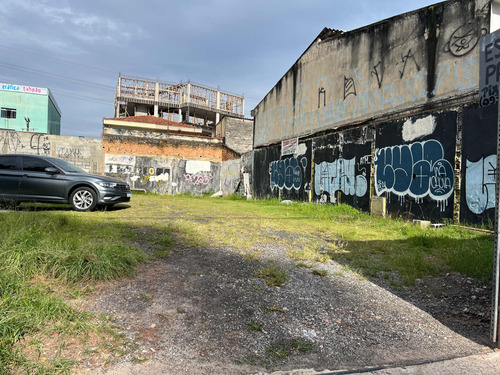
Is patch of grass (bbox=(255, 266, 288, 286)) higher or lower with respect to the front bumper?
lower

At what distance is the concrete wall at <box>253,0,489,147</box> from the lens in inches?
310

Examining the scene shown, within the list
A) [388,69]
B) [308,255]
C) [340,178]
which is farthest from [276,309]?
[388,69]

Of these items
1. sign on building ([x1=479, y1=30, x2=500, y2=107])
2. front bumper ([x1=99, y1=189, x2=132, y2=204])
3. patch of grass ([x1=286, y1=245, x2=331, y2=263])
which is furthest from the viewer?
front bumper ([x1=99, y1=189, x2=132, y2=204])

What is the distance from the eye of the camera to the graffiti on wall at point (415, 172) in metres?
7.69

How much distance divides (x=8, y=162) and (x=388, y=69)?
35.6ft

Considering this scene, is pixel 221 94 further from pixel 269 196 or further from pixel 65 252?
pixel 65 252

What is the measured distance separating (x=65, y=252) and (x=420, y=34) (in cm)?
1006

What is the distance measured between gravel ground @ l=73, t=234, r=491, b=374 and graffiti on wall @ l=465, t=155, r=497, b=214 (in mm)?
3596

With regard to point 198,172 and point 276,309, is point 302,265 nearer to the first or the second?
point 276,309

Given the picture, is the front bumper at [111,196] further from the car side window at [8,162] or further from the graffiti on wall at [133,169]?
the graffiti on wall at [133,169]

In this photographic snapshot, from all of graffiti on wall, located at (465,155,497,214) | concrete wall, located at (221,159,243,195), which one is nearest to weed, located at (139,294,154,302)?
graffiti on wall, located at (465,155,497,214)

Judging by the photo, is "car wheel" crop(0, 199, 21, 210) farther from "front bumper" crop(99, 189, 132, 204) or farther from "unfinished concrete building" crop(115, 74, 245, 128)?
"unfinished concrete building" crop(115, 74, 245, 128)

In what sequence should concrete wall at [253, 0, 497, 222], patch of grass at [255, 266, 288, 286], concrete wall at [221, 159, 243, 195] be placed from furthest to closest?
1. concrete wall at [221, 159, 243, 195]
2. concrete wall at [253, 0, 497, 222]
3. patch of grass at [255, 266, 288, 286]

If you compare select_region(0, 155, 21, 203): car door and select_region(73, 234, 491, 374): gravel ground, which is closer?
select_region(73, 234, 491, 374): gravel ground
